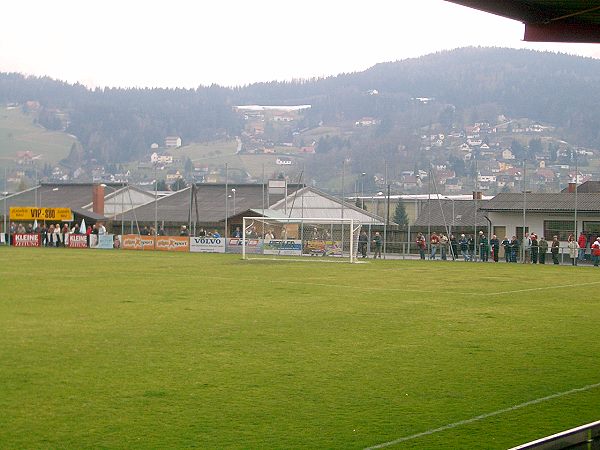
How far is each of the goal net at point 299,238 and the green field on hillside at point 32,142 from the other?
12180 cm

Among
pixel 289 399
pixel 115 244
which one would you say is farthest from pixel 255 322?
pixel 115 244

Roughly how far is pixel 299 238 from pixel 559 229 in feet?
46.9

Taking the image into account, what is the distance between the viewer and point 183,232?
60.2 meters

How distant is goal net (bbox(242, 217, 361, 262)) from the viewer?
48.3 m

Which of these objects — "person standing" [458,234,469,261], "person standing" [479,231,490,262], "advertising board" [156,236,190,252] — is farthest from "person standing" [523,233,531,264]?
"advertising board" [156,236,190,252]

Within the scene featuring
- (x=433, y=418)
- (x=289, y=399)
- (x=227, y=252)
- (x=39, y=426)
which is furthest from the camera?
(x=227, y=252)

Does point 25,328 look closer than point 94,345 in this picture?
No

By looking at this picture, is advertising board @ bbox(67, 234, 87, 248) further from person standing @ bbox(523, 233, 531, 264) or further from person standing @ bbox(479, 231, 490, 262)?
person standing @ bbox(523, 233, 531, 264)

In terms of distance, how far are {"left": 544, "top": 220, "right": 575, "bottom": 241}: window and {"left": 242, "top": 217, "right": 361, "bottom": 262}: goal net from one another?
1095 cm

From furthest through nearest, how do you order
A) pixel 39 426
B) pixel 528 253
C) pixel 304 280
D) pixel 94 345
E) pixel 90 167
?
pixel 90 167 < pixel 528 253 < pixel 304 280 < pixel 94 345 < pixel 39 426

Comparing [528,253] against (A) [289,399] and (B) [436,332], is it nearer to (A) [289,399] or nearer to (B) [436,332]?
(B) [436,332]

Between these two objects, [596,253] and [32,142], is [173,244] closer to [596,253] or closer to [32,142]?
[596,253]

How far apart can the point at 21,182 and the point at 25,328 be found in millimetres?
116736

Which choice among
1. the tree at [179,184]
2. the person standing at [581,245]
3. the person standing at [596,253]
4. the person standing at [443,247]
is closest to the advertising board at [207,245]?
the person standing at [443,247]
